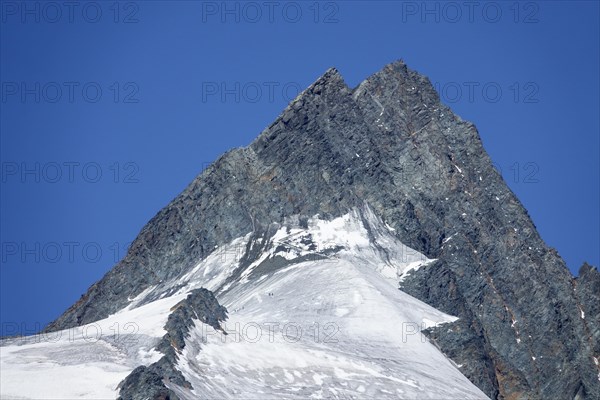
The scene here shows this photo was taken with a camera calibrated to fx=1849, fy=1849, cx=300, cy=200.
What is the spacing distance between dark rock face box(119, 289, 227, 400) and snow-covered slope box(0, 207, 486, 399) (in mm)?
890

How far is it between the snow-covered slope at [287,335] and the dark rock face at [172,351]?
890 millimetres

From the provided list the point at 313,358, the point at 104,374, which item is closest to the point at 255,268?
the point at 313,358

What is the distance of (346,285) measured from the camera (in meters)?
165

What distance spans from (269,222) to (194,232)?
9.05m

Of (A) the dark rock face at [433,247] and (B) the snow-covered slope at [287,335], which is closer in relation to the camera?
(B) the snow-covered slope at [287,335]

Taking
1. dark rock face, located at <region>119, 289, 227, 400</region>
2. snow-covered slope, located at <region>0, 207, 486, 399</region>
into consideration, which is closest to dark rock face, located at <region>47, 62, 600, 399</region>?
snow-covered slope, located at <region>0, 207, 486, 399</region>

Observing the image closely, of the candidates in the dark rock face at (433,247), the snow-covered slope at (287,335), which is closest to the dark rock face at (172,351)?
the snow-covered slope at (287,335)

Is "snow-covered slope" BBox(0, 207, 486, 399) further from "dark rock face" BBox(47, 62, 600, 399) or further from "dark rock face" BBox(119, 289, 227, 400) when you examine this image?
"dark rock face" BBox(47, 62, 600, 399)

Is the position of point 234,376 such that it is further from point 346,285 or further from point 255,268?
point 255,268

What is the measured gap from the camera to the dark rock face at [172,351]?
112 metres

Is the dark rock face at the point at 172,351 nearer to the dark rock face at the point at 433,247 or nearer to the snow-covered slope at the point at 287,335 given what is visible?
the snow-covered slope at the point at 287,335

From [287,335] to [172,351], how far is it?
19.1m

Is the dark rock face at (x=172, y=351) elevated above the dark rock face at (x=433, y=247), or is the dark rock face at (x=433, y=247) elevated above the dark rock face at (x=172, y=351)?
the dark rock face at (x=433, y=247)

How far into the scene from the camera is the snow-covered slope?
406 feet
